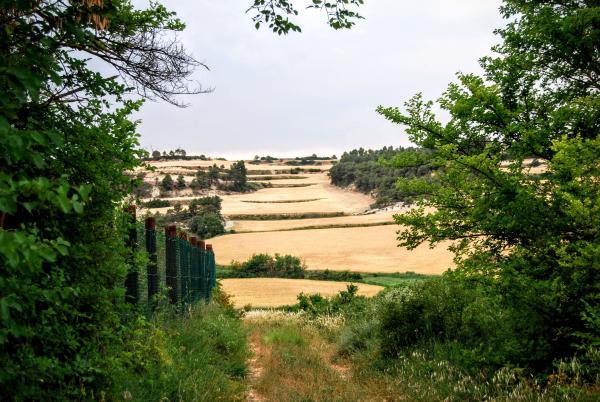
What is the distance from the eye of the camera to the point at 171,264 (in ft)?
31.8

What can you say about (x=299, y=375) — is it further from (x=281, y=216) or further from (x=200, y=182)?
(x=200, y=182)

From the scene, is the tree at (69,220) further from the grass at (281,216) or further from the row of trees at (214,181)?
the row of trees at (214,181)

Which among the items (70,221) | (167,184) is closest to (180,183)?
(167,184)

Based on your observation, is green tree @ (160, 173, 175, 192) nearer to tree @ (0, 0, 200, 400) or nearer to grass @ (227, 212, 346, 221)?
grass @ (227, 212, 346, 221)

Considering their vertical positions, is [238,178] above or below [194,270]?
above

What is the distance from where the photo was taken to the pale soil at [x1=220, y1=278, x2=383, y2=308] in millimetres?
29812

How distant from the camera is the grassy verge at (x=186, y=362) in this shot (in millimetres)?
5130

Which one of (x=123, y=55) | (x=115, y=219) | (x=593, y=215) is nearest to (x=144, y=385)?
(x=115, y=219)

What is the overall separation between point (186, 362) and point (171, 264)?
11.3ft

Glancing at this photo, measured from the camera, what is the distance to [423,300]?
10.0 m

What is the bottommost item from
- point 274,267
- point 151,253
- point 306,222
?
point 274,267

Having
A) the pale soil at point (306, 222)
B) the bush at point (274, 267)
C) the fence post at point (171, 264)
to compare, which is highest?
the fence post at point (171, 264)

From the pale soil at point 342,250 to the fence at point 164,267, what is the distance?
102 ft

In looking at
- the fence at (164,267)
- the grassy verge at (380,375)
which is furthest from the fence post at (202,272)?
the grassy verge at (380,375)
